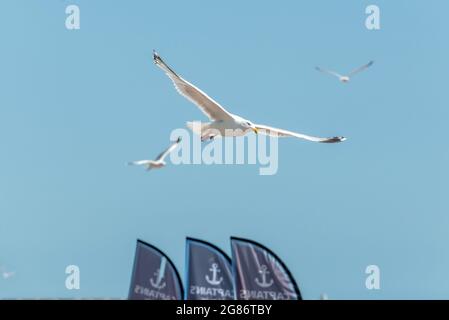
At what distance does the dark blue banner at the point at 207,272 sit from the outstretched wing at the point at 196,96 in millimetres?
4117

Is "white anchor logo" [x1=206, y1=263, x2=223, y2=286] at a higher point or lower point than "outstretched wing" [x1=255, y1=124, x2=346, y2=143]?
lower

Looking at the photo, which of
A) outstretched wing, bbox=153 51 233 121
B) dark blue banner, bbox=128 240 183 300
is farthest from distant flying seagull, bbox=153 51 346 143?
dark blue banner, bbox=128 240 183 300

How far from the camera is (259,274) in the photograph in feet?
60.2

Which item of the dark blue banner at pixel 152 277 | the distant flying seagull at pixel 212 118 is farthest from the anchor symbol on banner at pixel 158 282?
the distant flying seagull at pixel 212 118

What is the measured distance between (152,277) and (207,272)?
1.08 metres

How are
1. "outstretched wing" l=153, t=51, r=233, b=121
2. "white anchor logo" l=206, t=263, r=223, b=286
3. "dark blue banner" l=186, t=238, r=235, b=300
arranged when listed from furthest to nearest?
"outstretched wing" l=153, t=51, r=233, b=121, "white anchor logo" l=206, t=263, r=223, b=286, "dark blue banner" l=186, t=238, r=235, b=300

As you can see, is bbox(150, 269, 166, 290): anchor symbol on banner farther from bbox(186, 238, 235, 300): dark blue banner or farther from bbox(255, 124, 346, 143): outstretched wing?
bbox(255, 124, 346, 143): outstretched wing

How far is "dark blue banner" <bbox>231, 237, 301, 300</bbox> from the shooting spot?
59.4ft

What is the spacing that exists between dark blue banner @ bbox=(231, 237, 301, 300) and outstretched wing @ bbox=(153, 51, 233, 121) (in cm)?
438

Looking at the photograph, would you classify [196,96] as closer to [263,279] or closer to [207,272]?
[207,272]
